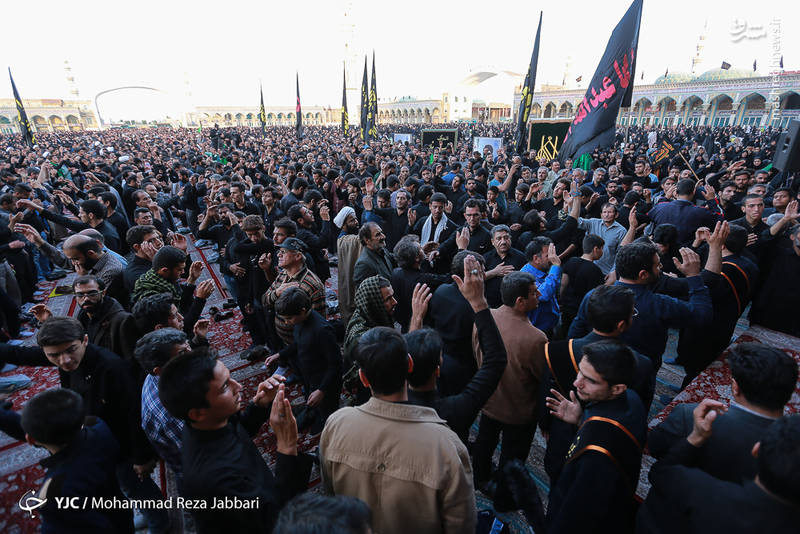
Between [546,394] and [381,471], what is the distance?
131 cm

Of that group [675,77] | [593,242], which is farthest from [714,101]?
[593,242]

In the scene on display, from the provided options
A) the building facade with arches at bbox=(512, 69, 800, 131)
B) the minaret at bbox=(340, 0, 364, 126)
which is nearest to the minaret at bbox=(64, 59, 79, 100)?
the minaret at bbox=(340, 0, 364, 126)

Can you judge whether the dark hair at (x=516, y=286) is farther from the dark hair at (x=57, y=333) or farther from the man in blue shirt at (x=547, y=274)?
the dark hair at (x=57, y=333)

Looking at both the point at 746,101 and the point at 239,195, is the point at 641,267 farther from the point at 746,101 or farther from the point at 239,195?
the point at 746,101

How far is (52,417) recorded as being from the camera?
4.99ft

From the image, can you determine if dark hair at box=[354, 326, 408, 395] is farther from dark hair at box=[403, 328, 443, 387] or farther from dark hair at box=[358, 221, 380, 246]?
dark hair at box=[358, 221, 380, 246]

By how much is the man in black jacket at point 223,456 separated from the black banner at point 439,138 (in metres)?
14.9

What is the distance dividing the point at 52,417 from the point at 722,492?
2.44m

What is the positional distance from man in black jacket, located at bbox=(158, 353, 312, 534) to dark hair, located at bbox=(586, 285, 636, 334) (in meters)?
1.59

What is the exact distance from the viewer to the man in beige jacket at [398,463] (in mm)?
1254

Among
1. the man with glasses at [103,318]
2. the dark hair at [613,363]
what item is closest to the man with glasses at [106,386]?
the man with glasses at [103,318]

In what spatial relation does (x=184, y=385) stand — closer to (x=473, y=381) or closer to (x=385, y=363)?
(x=385, y=363)

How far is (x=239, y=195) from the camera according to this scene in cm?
538

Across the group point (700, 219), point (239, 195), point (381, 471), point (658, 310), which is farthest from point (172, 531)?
point (700, 219)
